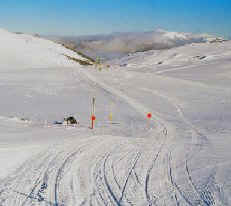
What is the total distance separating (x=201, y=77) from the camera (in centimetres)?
4672

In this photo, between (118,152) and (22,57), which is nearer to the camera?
(118,152)

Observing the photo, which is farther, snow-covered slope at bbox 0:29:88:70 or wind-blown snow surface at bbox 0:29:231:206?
snow-covered slope at bbox 0:29:88:70

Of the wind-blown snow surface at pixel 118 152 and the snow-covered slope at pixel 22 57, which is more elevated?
the snow-covered slope at pixel 22 57

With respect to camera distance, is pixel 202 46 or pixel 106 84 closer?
pixel 106 84


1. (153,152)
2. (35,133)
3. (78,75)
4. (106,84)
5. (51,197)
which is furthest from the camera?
(78,75)

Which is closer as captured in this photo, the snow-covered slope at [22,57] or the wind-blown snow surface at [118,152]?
the wind-blown snow surface at [118,152]

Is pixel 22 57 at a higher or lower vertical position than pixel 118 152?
higher

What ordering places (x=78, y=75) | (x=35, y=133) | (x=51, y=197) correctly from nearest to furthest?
(x=51, y=197) < (x=35, y=133) < (x=78, y=75)

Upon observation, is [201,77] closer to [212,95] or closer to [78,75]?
[212,95]

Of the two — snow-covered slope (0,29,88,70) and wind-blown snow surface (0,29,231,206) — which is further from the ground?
snow-covered slope (0,29,88,70)

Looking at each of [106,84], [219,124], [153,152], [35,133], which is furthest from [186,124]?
[106,84]

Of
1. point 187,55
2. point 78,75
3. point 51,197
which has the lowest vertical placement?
point 51,197

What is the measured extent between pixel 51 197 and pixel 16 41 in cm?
8193

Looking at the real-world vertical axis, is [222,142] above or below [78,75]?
below
